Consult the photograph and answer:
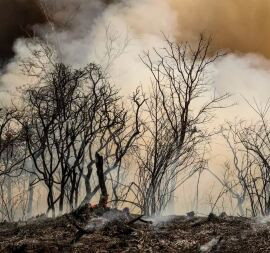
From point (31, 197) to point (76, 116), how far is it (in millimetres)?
18244

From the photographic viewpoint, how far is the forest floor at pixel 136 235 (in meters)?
8.25

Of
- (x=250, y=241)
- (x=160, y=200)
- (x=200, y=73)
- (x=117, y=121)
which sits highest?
(x=200, y=73)

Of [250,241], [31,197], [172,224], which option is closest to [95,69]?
[172,224]

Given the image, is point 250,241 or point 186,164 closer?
point 250,241

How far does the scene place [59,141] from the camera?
61.5ft

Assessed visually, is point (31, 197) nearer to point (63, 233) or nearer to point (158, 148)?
point (158, 148)

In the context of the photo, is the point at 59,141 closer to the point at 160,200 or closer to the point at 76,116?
the point at 76,116

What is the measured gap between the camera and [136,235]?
29.0 ft

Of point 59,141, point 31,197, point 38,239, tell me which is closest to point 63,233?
point 38,239

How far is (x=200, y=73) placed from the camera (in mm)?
19766

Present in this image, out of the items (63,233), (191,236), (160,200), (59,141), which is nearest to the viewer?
(191,236)

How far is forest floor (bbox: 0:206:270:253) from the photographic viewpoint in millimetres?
8250

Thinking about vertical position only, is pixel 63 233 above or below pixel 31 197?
below

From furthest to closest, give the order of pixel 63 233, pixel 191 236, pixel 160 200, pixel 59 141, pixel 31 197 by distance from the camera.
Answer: pixel 31 197 → pixel 59 141 → pixel 160 200 → pixel 63 233 → pixel 191 236
